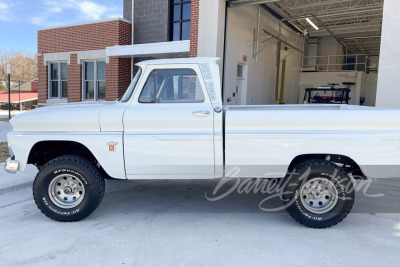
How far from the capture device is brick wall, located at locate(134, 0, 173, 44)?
50.8 ft

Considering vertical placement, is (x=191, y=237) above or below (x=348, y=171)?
below

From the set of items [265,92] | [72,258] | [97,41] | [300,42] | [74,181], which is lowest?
[72,258]

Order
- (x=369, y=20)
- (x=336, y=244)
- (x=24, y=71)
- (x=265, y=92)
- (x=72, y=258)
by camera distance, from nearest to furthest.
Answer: (x=72, y=258)
(x=336, y=244)
(x=265, y=92)
(x=369, y=20)
(x=24, y=71)

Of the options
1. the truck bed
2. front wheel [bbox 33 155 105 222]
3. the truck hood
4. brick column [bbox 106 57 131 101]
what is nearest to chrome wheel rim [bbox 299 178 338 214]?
the truck bed

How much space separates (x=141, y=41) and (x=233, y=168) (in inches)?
525

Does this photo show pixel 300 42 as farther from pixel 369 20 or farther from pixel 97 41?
pixel 97 41

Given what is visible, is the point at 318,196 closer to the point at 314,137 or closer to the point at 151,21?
the point at 314,137

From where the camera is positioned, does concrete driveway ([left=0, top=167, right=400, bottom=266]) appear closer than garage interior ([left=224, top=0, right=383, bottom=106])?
Yes

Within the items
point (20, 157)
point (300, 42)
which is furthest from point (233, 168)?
point (300, 42)

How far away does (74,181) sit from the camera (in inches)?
176

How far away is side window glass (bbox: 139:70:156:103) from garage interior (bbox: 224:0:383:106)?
816 cm

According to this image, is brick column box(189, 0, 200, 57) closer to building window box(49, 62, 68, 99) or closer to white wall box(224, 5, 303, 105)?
white wall box(224, 5, 303, 105)

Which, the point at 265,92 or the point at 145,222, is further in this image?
the point at 265,92

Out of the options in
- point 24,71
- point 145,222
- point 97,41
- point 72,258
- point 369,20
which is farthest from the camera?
point 24,71
